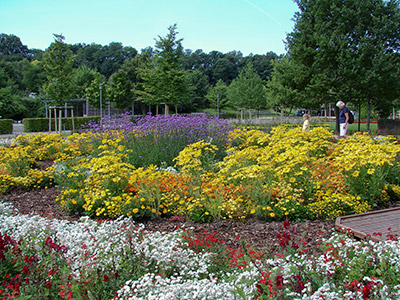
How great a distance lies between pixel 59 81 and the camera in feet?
58.5

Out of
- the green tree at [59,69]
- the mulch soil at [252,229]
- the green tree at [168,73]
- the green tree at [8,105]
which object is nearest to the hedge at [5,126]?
the green tree at [8,105]

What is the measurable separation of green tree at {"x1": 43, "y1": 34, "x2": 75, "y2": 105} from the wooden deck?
55.7ft

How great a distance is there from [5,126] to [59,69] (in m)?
9.96

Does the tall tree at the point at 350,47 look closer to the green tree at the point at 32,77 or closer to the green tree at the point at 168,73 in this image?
the green tree at the point at 168,73

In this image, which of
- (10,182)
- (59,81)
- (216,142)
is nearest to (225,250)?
(10,182)

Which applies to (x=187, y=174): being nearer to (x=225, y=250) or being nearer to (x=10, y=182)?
(x=225, y=250)

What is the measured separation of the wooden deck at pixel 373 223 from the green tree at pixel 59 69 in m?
17.0

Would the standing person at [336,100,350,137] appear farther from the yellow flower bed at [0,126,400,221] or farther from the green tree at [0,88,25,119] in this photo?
the green tree at [0,88,25,119]

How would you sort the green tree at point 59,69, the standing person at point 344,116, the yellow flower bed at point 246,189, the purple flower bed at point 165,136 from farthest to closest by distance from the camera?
the green tree at point 59,69 < the standing person at point 344,116 < the purple flower bed at point 165,136 < the yellow flower bed at point 246,189

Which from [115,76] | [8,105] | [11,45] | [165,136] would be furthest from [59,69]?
[11,45]

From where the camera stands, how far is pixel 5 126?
24.3 metres

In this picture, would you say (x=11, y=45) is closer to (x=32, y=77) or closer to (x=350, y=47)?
(x=32, y=77)

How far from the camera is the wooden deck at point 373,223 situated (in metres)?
3.71

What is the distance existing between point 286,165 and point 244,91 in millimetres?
27777
